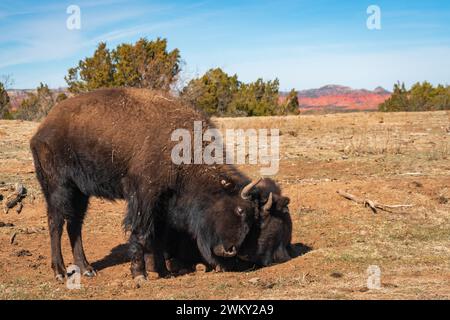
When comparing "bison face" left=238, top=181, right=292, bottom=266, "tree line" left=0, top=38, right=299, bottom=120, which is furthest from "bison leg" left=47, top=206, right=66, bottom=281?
"tree line" left=0, top=38, right=299, bottom=120

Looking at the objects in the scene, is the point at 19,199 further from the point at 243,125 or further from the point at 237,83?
the point at 237,83

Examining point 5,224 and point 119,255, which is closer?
point 119,255

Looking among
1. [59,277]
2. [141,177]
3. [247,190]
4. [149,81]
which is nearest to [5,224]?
[59,277]

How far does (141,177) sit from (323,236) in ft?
10.5

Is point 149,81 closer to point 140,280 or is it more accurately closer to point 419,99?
point 419,99

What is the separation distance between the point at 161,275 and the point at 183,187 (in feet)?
4.15

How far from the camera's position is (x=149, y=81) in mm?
26688

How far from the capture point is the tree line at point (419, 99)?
105 feet

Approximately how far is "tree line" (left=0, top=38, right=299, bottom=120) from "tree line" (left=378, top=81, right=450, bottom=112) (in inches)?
245

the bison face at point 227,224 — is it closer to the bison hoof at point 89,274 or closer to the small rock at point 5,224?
the bison hoof at point 89,274

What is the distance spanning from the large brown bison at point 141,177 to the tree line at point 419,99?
2652 centimetres

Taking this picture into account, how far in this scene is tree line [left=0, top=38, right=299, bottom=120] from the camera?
2720cm

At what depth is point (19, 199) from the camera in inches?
435

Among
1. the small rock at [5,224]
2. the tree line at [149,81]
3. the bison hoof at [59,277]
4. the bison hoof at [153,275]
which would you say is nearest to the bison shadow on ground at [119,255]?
the bison hoof at [59,277]
